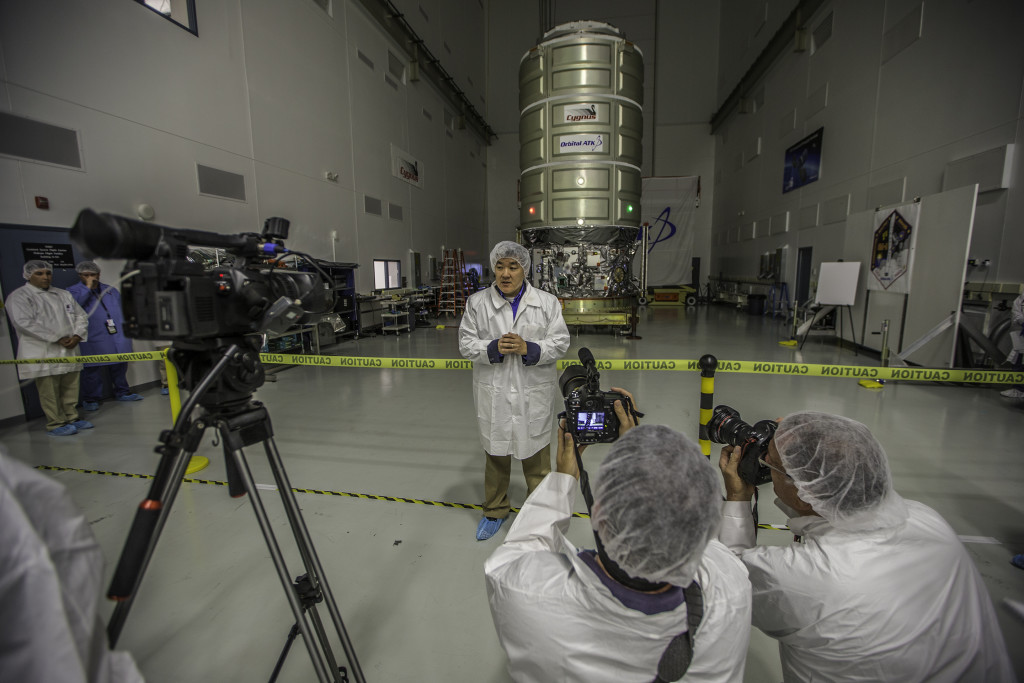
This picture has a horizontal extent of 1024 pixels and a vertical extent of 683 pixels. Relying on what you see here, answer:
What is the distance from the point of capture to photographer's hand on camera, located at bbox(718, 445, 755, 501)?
1.33 m

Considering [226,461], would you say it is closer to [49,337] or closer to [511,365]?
[511,365]

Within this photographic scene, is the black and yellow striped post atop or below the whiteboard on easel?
below

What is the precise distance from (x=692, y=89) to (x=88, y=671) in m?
22.0

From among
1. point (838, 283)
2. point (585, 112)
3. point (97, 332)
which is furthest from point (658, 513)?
point (838, 283)

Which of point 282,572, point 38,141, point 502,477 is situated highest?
point 38,141

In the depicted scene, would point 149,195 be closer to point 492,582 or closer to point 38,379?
point 38,379

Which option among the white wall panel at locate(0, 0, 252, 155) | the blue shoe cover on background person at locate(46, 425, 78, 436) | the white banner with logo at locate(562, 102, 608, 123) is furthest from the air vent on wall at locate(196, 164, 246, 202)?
the white banner with logo at locate(562, 102, 608, 123)

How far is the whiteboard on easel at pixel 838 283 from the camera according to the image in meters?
7.07

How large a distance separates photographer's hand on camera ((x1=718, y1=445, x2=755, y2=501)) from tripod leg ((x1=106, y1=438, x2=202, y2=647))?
147cm

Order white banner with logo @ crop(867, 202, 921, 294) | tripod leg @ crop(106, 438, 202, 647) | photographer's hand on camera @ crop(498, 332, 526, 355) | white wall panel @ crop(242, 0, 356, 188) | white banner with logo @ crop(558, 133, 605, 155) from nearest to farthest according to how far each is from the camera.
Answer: tripod leg @ crop(106, 438, 202, 647) → photographer's hand on camera @ crop(498, 332, 526, 355) → white banner with logo @ crop(867, 202, 921, 294) → white wall panel @ crop(242, 0, 356, 188) → white banner with logo @ crop(558, 133, 605, 155)

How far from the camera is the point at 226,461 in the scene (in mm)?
1210

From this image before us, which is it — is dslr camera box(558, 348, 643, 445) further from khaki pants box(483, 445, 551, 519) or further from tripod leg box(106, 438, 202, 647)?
khaki pants box(483, 445, 551, 519)

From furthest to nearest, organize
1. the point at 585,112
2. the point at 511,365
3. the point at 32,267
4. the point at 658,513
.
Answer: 1. the point at 585,112
2. the point at 32,267
3. the point at 511,365
4. the point at 658,513

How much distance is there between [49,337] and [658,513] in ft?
19.0
